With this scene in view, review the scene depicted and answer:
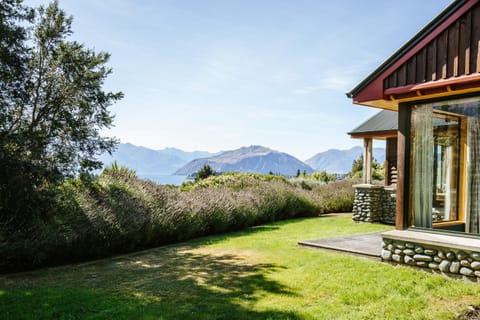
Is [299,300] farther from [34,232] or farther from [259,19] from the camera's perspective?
[259,19]

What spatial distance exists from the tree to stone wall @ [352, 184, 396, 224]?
8.45 metres

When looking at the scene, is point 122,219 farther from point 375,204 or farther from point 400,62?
point 375,204

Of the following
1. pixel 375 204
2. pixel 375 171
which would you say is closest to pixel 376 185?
pixel 375 204

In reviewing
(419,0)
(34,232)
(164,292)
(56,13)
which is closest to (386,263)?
(164,292)

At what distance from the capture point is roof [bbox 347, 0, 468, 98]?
16.4 feet

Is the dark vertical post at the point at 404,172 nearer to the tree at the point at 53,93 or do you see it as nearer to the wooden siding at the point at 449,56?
the wooden siding at the point at 449,56

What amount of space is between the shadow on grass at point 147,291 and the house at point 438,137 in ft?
7.57

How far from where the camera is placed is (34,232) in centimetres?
570

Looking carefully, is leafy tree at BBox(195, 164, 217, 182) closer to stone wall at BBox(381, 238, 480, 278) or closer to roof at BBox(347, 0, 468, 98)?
roof at BBox(347, 0, 468, 98)

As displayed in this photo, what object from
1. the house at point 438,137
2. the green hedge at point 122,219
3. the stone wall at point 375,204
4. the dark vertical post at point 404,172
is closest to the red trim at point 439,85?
the house at point 438,137

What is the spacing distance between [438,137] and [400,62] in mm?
1388

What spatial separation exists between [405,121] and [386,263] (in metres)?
2.35

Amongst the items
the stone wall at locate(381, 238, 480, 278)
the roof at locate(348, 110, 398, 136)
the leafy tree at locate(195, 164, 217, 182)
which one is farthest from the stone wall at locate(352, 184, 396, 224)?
the leafy tree at locate(195, 164, 217, 182)

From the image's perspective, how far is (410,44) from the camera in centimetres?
545
